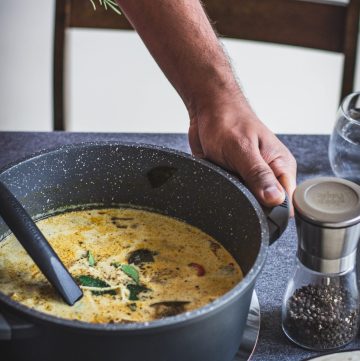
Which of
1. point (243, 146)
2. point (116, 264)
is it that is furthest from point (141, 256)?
point (243, 146)

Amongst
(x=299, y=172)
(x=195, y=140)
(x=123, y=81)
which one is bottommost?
(x=123, y=81)

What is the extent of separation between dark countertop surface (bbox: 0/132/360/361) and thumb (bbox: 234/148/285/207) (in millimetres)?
163

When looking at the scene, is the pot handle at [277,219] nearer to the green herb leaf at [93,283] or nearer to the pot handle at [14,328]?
the green herb leaf at [93,283]

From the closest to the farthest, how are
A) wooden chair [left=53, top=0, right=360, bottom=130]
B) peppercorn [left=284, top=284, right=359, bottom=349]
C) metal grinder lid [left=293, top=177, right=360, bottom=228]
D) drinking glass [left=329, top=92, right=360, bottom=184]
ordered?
metal grinder lid [left=293, top=177, right=360, bottom=228]
peppercorn [left=284, top=284, right=359, bottom=349]
drinking glass [left=329, top=92, right=360, bottom=184]
wooden chair [left=53, top=0, right=360, bottom=130]

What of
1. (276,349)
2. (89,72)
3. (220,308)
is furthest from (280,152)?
(89,72)

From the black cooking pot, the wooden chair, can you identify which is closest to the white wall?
the wooden chair

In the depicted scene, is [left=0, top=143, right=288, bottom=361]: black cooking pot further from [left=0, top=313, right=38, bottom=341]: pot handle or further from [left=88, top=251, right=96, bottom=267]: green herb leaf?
[left=88, top=251, right=96, bottom=267]: green herb leaf

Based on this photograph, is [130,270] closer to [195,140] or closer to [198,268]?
[198,268]

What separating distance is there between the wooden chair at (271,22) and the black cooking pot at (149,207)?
2.62 feet

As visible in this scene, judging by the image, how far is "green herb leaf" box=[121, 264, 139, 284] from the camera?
1.07 metres

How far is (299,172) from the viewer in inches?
59.1

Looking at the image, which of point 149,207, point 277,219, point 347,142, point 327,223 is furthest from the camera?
point 347,142

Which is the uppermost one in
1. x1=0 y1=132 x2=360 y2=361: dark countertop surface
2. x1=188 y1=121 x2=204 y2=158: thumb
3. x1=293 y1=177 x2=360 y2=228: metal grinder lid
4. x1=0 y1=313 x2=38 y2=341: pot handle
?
x1=293 y1=177 x2=360 y2=228: metal grinder lid

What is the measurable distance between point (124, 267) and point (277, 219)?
8.8 inches
